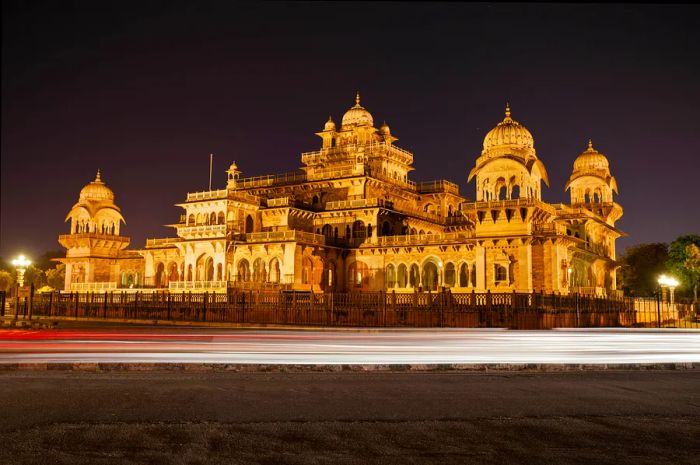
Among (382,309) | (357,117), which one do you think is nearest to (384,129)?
(357,117)

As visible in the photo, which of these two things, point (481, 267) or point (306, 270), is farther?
point (306, 270)

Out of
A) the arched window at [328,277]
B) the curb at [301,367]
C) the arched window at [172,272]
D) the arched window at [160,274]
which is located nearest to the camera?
the curb at [301,367]

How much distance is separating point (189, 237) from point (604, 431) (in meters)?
52.2

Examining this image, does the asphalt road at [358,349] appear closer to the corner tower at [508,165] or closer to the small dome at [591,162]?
the corner tower at [508,165]

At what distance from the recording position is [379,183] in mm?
62812

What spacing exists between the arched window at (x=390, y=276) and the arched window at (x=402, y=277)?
435 mm

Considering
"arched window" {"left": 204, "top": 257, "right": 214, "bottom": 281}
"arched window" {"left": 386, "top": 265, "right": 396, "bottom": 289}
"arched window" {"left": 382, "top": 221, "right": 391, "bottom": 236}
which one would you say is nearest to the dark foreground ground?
"arched window" {"left": 386, "top": 265, "right": 396, "bottom": 289}

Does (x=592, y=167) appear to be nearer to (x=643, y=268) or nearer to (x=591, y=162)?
(x=591, y=162)

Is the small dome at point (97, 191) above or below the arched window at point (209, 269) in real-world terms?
above

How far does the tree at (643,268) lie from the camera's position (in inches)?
3073

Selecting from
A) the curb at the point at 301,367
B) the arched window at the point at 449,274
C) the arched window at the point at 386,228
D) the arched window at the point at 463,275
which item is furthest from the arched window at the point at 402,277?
the curb at the point at 301,367

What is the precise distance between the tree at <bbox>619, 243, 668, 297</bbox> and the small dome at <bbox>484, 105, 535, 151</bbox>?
36.4 meters

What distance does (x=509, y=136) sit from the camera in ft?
158

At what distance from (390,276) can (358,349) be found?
40.0m
